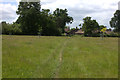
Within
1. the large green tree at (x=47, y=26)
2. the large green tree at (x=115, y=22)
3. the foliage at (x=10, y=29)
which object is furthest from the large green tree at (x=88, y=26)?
the foliage at (x=10, y=29)

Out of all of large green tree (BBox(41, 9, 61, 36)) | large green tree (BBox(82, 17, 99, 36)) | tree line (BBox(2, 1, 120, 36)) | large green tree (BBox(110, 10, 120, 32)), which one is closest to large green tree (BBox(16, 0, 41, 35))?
tree line (BBox(2, 1, 120, 36))

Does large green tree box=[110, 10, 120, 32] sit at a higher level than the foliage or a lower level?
higher

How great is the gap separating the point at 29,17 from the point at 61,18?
131ft

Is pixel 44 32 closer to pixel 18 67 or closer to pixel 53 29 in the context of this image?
pixel 53 29

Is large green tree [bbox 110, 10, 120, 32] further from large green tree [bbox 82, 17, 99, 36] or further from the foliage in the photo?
the foliage

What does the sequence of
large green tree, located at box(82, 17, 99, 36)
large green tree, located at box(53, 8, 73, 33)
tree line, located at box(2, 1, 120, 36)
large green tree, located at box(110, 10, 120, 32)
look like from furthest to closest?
large green tree, located at box(53, 8, 73, 33)
large green tree, located at box(82, 17, 99, 36)
large green tree, located at box(110, 10, 120, 32)
tree line, located at box(2, 1, 120, 36)

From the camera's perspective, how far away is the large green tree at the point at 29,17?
7445 cm

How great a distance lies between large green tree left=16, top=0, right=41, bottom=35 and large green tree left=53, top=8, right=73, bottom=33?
3456 centimetres

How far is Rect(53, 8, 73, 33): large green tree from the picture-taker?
11269 centimetres

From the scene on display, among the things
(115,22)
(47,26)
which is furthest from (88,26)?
(47,26)

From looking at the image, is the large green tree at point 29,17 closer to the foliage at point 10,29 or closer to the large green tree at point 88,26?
the foliage at point 10,29

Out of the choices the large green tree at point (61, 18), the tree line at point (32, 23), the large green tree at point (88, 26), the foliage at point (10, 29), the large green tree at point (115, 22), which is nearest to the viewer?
the foliage at point (10, 29)

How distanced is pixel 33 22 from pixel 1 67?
224ft

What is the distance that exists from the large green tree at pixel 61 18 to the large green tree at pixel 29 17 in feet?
113
